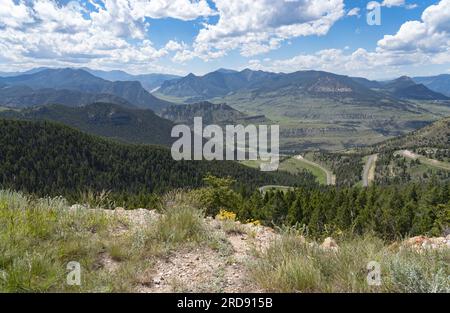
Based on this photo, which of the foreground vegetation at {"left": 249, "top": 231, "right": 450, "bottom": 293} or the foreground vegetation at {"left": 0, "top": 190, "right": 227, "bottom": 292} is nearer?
the foreground vegetation at {"left": 249, "top": 231, "right": 450, "bottom": 293}

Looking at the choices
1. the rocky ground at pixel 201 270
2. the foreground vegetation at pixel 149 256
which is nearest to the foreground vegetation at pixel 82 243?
the foreground vegetation at pixel 149 256

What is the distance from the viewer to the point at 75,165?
18150 cm

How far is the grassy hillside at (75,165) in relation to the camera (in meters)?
165

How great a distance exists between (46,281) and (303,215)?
63175 mm

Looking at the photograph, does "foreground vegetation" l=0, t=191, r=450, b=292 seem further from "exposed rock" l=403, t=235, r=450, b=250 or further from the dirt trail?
"exposed rock" l=403, t=235, r=450, b=250

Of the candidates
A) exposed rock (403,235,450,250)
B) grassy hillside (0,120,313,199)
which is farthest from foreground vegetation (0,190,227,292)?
grassy hillside (0,120,313,199)

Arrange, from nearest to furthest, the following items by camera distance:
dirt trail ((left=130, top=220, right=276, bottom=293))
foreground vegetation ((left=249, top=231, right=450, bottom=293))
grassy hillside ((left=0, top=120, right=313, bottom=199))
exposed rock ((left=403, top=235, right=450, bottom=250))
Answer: foreground vegetation ((left=249, top=231, right=450, bottom=293))
dirt trail ((left=130, top=220, right=276, bottom=293))
exposed rock ((left=403, top=235, right=450, bottom=250))
grassy hillside ((left=0, top=120, right=313, bottom=199))

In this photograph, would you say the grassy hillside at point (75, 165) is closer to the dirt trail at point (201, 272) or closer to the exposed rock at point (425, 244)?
the exposed rock at point (425, 244)

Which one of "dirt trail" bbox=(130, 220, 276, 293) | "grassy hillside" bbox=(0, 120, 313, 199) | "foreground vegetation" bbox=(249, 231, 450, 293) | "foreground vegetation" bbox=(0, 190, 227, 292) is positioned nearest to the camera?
"foreground vegetation" bbox=(249, 231, 450, 293)

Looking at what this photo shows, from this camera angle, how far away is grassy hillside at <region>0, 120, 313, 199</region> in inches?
6509

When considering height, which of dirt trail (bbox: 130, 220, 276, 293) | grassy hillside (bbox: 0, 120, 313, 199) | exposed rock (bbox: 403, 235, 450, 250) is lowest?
grassy hillside (bbox: 0, 120, 313, 199)

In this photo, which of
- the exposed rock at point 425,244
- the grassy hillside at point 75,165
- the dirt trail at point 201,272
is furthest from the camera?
the grassy hillside at point 75,165

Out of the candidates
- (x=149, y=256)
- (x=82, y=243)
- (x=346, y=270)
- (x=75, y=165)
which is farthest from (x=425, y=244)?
(x=75, y=165)
